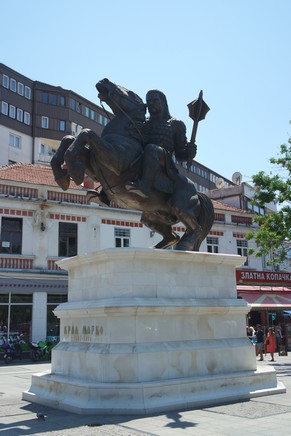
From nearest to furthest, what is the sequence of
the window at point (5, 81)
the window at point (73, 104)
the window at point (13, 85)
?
the window at point (5, 81) → the window at point (13, 85) → the window at point (73, 104)

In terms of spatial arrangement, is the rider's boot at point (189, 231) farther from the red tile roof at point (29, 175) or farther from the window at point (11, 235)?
the red tile roof at point (29, 175)

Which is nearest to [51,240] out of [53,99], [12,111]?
[12,111]

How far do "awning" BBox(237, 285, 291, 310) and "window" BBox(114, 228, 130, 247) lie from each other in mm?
6818

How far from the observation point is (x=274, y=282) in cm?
3005

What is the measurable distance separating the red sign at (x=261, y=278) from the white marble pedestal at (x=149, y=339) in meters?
19.5

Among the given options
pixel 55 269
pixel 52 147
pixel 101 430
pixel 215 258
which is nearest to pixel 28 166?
pixel 55 269

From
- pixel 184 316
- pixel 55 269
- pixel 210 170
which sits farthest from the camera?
pixel 210 170

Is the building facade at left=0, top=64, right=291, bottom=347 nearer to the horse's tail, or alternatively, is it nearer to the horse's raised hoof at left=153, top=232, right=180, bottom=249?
the horse's raised hoof at left=153, top=232, right=180, bottom=249

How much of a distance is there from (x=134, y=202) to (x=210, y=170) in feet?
226

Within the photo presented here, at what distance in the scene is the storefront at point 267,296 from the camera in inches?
1068

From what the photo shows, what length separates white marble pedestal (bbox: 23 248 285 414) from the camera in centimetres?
721

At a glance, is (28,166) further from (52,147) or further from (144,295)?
(144,295)

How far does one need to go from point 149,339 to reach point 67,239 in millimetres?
19901

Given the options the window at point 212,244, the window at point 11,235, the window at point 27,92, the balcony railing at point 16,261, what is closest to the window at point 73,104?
the window at point 27,92
